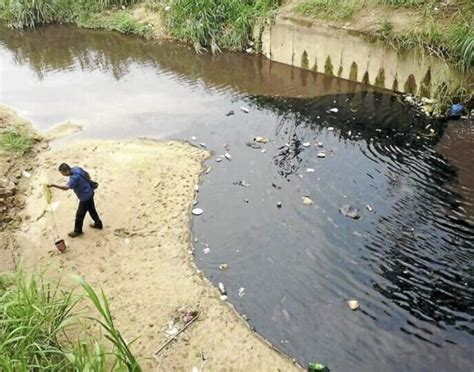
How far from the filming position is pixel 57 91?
1230 centimetres

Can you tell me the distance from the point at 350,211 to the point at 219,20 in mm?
8642

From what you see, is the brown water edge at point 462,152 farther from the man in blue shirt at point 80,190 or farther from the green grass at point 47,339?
the man in blue shirt at point 80,190

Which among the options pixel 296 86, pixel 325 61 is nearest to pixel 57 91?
pixel 296 86

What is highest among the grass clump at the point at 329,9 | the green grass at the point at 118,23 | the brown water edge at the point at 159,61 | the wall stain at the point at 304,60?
the grass clump at the point at 329,9

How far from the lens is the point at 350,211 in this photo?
712 cm

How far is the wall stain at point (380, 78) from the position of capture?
1073cm

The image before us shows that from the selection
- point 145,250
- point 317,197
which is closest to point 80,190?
point 145,250

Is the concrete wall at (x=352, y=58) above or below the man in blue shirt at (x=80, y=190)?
above

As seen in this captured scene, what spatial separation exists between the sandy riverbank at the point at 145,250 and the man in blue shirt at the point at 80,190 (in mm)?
182

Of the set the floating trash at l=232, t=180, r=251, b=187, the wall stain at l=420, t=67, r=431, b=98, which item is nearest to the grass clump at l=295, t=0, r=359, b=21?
the wall stain at l=420, t=67, r=431, b=98

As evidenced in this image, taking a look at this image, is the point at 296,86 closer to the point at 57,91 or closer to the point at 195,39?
the point at 195,39

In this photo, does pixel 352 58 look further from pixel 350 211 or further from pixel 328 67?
pixel 350 211

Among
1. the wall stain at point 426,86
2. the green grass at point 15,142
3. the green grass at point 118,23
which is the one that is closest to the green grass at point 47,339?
the green grass at point 15,142

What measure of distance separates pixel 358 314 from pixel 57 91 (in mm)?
10124
